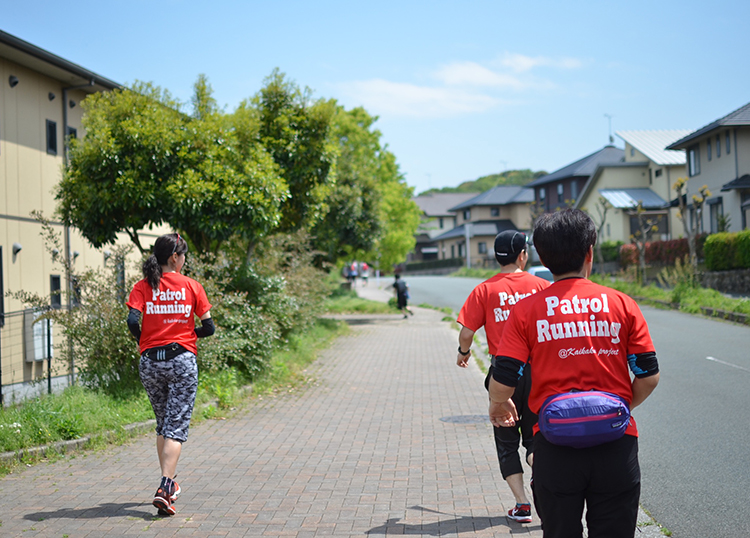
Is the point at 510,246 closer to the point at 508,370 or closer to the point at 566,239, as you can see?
the point at 566,239

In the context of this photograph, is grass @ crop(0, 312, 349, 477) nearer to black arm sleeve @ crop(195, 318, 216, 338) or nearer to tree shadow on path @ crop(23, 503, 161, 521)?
tree shadow on path @ crop(23, 503, 161, 521)

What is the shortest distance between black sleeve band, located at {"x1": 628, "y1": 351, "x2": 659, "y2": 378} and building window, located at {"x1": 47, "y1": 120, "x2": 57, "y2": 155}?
15051mm

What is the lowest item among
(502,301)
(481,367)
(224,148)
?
(481,367)

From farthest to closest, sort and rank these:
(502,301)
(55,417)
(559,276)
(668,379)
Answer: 1. (668,379)
2. (55,417)
3. (502,301)
4. (559,276)

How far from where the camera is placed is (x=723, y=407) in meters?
8.30

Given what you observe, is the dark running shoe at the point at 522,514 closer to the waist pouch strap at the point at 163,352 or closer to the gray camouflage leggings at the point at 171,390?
the gray camouflage leggings at the point at 171,390

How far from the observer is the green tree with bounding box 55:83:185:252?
10523 mm

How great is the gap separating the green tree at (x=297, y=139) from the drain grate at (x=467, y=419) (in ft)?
21.2

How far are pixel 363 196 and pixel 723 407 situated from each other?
15104 millimetres

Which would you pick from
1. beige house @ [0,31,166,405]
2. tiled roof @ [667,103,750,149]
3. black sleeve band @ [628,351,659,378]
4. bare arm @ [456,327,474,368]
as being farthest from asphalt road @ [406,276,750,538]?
tiled roof @ [667,103,750,149]

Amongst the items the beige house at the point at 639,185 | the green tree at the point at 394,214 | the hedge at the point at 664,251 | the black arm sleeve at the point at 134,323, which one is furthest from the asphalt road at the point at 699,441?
the beige house at the point at 639,185

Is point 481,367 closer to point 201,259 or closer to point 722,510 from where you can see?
point 201,259

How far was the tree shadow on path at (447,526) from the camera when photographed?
445 cm

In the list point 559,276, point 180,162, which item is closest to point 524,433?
point 559,276
